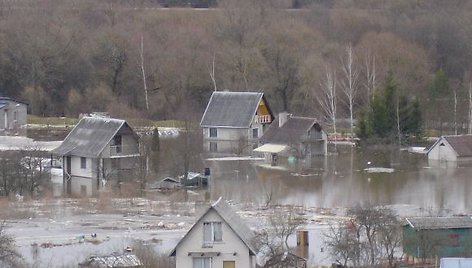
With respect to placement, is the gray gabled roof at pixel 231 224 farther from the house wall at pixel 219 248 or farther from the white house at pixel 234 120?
the white house at pixel 234 120

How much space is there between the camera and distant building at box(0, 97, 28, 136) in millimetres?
24500

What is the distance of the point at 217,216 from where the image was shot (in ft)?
39.0

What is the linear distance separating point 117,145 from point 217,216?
8.03 metres

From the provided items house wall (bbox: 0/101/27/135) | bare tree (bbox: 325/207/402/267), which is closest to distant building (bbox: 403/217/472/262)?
bare tree (bbox: 325/207/402/267)

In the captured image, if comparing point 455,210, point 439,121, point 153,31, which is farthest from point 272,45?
point 455,210

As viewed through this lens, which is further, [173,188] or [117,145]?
[117,145]

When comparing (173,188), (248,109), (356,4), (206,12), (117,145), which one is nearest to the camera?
(173,188)

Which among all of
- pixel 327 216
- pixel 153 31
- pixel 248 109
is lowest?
pixel 327 216

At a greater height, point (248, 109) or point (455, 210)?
point (248, 109)

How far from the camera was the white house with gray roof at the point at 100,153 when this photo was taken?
1942 cm

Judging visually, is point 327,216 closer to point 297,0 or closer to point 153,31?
point 153,31

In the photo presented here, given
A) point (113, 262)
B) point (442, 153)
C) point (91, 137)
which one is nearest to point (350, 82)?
point (442, 153)

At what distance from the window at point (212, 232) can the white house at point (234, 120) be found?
420 inches

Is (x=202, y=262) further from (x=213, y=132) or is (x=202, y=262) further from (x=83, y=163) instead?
(x=213, y=132)
